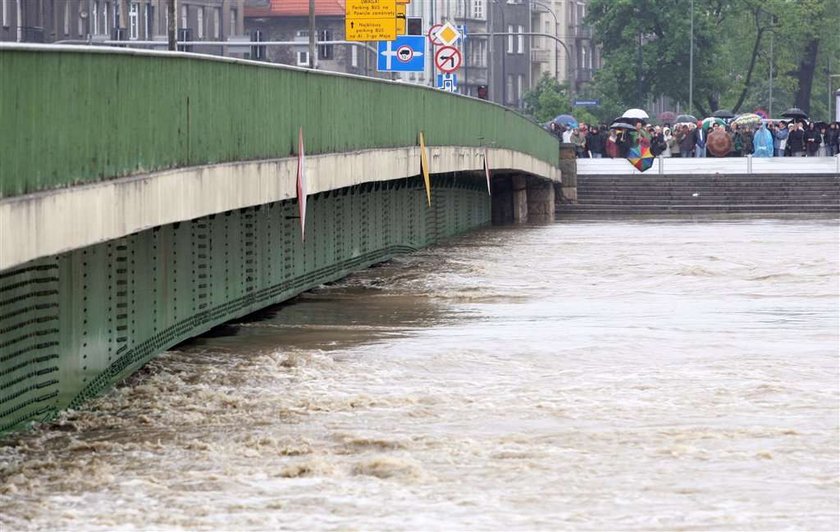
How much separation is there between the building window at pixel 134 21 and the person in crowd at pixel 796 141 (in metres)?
27.9

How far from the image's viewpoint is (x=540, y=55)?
128375 millimetres

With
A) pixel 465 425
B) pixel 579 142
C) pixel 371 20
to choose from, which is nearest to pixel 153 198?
pixel 465 425

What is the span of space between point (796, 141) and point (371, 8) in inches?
1184

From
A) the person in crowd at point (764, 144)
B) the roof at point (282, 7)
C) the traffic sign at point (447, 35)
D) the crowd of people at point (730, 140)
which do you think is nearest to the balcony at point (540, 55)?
the roof at point (282, 7)

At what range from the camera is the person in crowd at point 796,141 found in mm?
66438

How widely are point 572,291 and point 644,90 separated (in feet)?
267

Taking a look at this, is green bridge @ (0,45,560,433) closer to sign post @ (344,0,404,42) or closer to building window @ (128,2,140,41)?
sign post @ (344,0,404,42)

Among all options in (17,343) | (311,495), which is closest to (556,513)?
(311,495)

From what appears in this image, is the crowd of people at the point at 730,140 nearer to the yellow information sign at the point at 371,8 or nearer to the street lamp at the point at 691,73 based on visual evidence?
the yellow information sign at the point at 371,8

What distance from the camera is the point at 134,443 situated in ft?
47.7

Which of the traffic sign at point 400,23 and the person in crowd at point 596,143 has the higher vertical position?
the traffic sign at point 400,23

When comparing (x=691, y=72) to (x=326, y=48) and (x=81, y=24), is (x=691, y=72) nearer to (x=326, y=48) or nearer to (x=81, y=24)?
(x=326, y=48)

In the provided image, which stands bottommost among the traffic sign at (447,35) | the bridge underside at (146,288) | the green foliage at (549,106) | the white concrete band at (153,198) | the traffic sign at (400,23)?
the bridge underside at (146,288)

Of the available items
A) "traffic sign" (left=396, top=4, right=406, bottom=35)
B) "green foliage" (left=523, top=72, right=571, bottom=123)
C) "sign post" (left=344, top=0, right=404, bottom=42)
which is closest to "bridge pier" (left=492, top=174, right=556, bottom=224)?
"traffic sign" (left=396, top=4, right=406, bottom=35)
